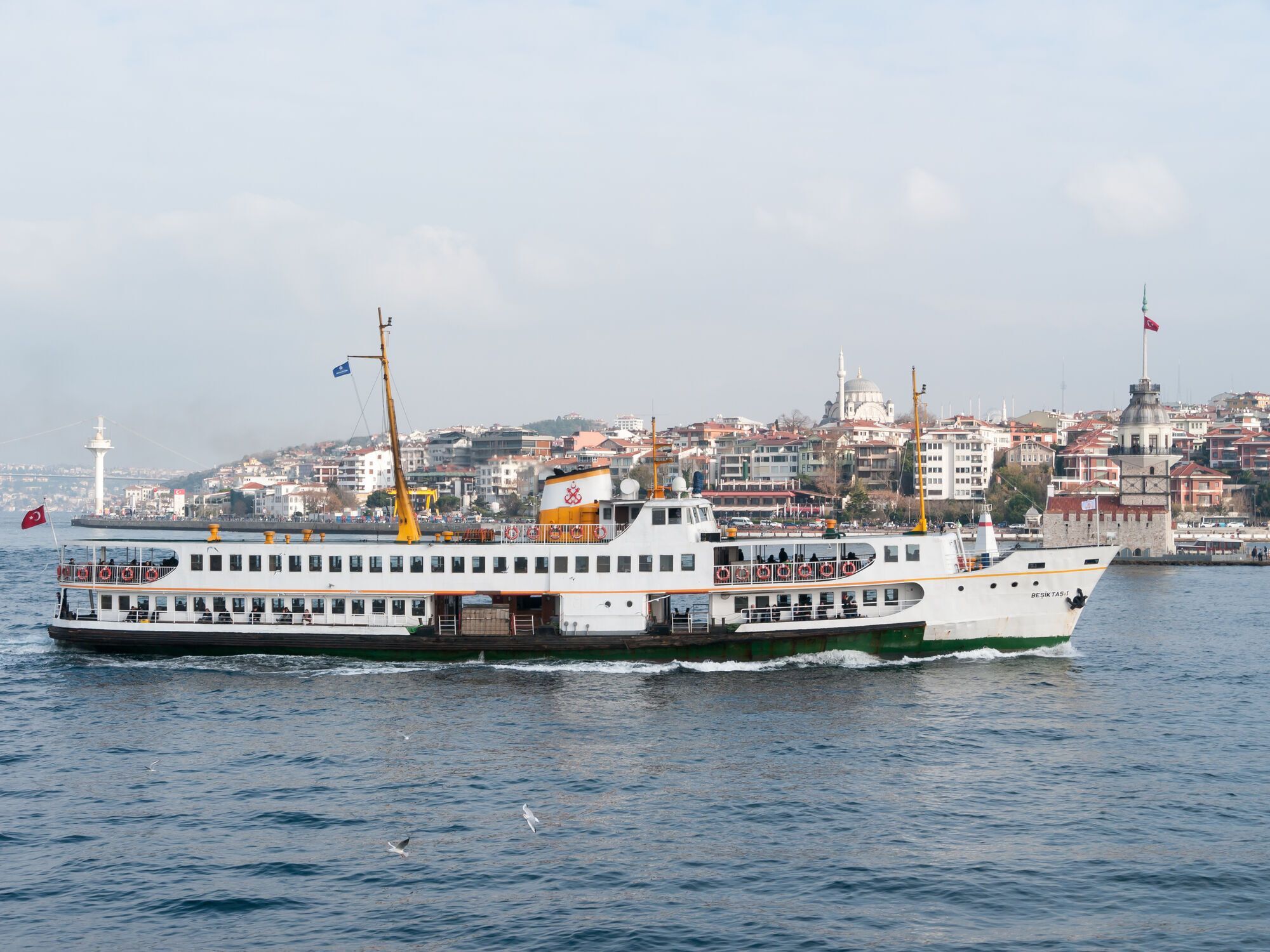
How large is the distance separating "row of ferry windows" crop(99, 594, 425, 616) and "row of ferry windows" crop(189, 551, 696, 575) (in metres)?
0.87

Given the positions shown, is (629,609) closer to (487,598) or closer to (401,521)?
(487,598)

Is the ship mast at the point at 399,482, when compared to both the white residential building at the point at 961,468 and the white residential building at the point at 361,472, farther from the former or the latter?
the white residential building at the point at 361,472

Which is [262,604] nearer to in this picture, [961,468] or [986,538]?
[986,538]

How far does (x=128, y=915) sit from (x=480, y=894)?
16.1 ft

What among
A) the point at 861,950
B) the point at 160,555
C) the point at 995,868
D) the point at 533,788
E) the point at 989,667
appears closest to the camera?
the point at 861,950

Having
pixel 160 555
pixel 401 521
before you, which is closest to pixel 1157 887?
pixel 401 521

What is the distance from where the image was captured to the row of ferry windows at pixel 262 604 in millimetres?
34531

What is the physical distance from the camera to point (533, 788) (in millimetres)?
22609

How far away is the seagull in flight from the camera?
19.4 metres

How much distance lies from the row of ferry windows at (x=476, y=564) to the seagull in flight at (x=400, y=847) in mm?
14685

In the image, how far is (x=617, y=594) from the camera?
3391 cm

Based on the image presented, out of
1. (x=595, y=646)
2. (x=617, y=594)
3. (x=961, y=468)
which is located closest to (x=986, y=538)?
(x=617, y=594)

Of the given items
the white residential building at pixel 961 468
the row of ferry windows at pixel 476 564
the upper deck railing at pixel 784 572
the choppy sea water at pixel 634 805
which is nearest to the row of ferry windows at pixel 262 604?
the row of ferry windows at pixel 476 564

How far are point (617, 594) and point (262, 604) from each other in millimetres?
10200
